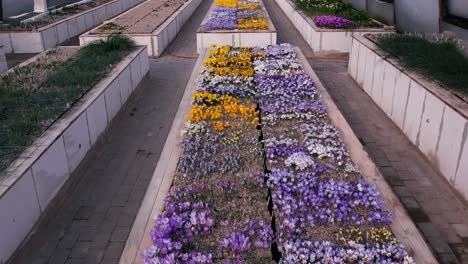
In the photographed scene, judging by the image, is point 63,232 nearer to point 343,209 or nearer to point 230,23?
point 343,209

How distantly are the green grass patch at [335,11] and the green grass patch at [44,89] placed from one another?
841 centimetres

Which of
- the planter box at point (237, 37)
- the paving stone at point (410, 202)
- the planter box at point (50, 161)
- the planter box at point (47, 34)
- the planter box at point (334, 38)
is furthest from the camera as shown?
the planter box at point (47, 34)

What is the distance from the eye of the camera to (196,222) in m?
4.39

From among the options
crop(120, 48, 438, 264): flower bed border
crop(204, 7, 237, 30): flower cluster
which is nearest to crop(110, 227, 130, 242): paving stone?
crop(120, 48, 438, 264): flower bed border

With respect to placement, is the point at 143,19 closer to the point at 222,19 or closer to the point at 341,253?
the point at 222,19

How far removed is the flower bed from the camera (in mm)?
4031

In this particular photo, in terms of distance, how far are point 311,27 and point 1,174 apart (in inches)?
471

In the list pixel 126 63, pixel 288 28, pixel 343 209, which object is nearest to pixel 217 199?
pixel 343 209

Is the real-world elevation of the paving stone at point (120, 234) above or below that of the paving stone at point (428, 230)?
above

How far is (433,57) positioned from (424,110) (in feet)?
6.27

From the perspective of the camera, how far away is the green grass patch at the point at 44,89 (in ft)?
19.9

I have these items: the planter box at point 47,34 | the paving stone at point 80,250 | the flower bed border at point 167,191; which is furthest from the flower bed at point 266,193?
the planter box at point 47,34

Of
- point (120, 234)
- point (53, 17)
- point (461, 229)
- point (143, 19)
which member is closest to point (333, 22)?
point (143, 19)

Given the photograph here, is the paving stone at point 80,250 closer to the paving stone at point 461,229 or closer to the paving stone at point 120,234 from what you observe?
the paving stone at point 120,234
